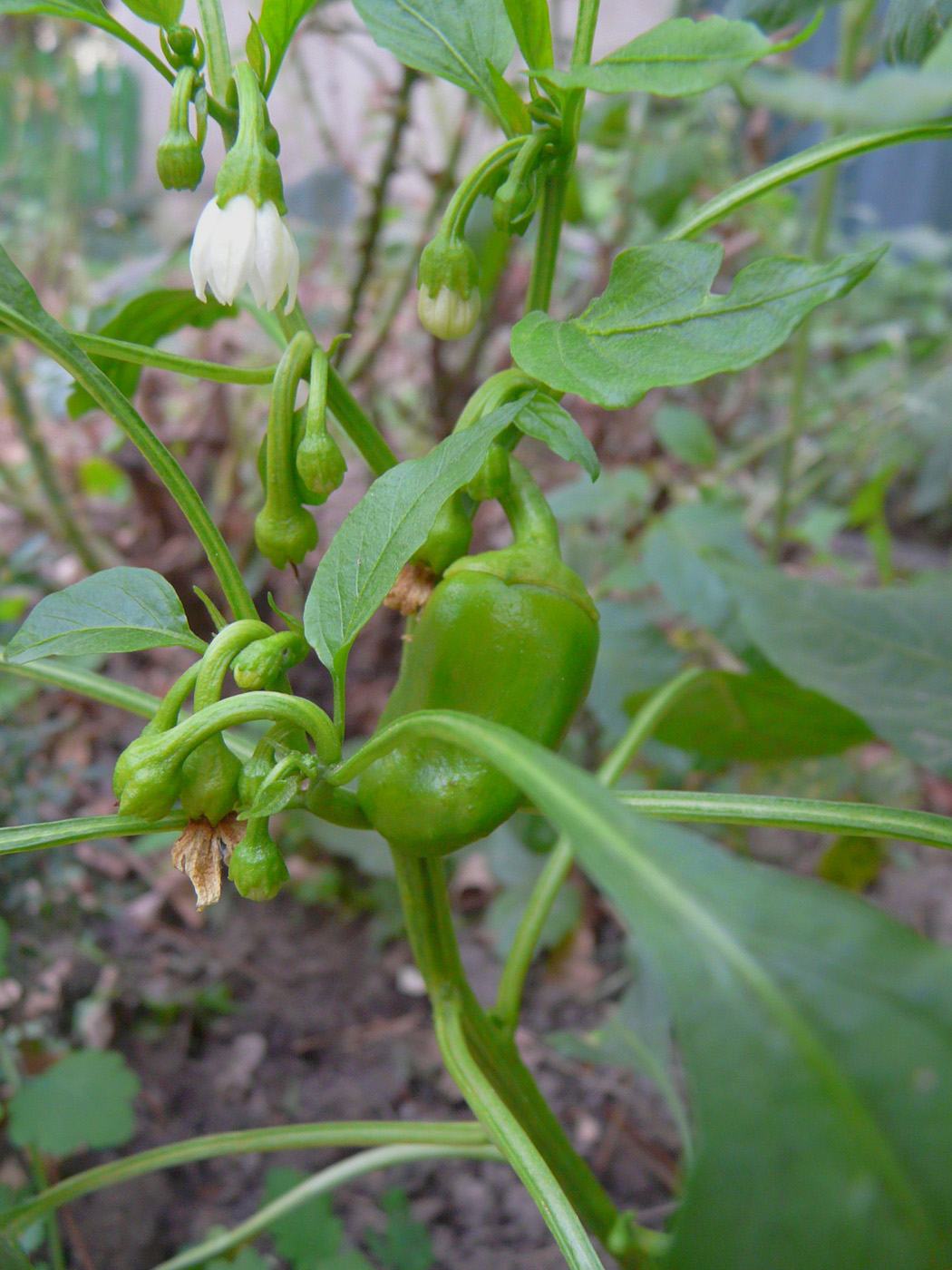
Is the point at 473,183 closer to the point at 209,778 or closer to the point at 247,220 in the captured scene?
the point at 247,220

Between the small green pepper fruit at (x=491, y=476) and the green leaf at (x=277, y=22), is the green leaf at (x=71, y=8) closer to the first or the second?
the green leaf at (x=277, y=22)

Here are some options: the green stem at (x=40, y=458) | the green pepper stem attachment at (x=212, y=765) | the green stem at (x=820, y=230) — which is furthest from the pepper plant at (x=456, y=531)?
the green stem at (x=40, y=458)

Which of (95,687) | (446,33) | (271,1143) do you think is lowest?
(271,1143)

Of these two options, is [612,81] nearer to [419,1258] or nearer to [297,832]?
[419,1258]

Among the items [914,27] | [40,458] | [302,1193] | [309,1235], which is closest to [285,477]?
[914,27]

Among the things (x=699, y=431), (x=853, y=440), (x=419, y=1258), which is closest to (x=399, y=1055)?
(x=419, y=1258)

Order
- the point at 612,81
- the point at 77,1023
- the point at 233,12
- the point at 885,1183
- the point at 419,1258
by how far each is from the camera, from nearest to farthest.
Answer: the point at 885,1183 < the point at 612,81 < the point at 419,1258 < the point at 77,1023 < the point at 233,12
